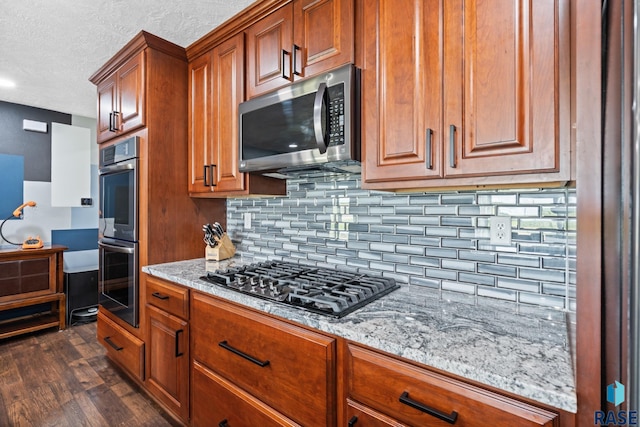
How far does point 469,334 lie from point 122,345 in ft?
7.79

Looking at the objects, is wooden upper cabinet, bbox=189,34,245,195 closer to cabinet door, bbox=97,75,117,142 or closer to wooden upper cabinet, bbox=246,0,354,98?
wooden upper cabinet, bbox=246,0,354,98

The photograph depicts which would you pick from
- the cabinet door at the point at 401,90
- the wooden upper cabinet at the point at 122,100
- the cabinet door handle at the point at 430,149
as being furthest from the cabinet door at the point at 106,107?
the cabinet door handle at the point at 430,149

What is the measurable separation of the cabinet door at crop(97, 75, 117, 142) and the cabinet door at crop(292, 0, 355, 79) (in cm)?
168

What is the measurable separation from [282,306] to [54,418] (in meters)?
1.84

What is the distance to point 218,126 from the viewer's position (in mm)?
2010

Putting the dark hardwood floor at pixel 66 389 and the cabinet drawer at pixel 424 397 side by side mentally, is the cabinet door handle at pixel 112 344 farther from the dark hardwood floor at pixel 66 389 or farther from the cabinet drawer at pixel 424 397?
the cabinet drawer at pixel 424 397

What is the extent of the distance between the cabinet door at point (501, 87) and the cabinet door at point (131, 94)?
194cm

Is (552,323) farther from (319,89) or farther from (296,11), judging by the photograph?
(296,11)

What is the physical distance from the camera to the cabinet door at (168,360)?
1.71 metres

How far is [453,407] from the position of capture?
816mm

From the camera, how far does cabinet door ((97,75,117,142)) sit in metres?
2.42

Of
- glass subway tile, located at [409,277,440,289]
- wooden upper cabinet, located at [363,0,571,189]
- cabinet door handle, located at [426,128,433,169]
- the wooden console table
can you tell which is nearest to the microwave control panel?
wooden upper cabinet, located at [363,0,571,189]

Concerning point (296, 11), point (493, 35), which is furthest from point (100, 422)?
point (493, 35)

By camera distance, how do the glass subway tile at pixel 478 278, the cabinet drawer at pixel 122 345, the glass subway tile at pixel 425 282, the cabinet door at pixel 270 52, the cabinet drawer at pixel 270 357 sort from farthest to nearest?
1. the cabinet drawer at pixel 122 345
2. the cabinet door at pixel 270 52
3. the glass subway tile at pixel 425 282
4. the glass subway tile at pixel 478 278
5. the cabinet drawer at pixel 270 357
